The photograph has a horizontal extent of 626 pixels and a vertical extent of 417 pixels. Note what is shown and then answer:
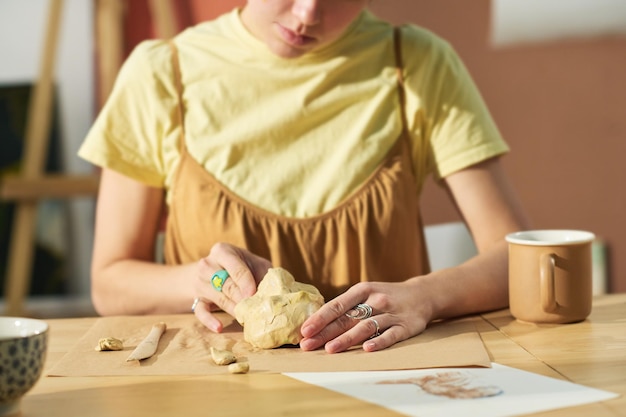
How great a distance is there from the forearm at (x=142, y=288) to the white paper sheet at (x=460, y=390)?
419mm

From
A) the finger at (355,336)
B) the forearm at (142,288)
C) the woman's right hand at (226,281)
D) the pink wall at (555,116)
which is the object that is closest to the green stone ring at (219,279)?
the woman's right hand at (226,281)

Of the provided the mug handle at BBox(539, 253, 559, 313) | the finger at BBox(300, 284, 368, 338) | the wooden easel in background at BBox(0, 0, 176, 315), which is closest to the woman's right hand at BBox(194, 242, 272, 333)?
the finger at BBox(300, 284, 368, 338)

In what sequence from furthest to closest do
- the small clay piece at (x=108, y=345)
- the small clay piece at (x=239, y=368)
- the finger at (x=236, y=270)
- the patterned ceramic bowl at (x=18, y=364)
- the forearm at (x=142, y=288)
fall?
1. the forearm at (x=142, y=288)
2. the finger at (x=236, y=270)
3. the small clay piece at (x=108, y=345)
4. the small clay piece at (x=239, y=368)
5. the patterned ceramic bowl at (x=18, y=364)

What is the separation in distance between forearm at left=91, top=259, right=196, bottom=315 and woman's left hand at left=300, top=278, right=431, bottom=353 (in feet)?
0.95

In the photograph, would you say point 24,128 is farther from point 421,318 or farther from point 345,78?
point 421,318

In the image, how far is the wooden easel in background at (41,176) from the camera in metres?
2.83

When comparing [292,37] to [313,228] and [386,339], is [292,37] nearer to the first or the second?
[313,228]

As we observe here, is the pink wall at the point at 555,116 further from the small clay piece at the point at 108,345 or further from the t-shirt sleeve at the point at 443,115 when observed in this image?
the small clay piece at the point at 108,345

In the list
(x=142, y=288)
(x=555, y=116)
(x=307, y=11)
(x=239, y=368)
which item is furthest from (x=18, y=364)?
(x=555, y=116)

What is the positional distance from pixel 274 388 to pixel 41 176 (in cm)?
223

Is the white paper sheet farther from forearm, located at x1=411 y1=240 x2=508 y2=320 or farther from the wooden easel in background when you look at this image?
the wooden easel in background

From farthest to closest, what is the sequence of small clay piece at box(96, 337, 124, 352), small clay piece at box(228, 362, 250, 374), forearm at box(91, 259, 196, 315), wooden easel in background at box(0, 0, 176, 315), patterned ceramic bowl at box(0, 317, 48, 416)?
wooden easel in background at box(0, 0, 176, 315) < forearm at box(91, 259, 196, 315) < small clay piece at box(96, 337, 124, 352) < small clay piece at box(228, 362, 250, 374) < patterned ceramic bowl at box(0, 317, 48, 416)

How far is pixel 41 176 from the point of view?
113 inches

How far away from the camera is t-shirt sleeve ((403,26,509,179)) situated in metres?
1.45
